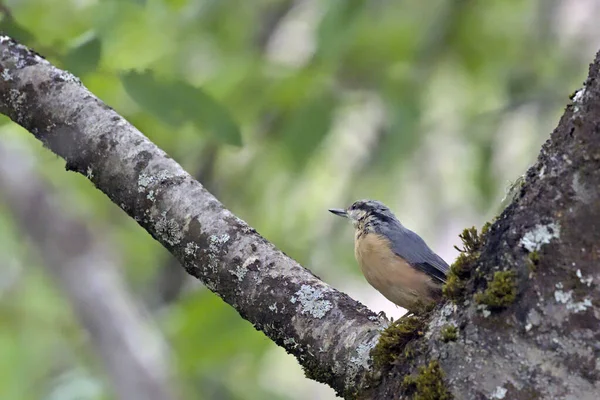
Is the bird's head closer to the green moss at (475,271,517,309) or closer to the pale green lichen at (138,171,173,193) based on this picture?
the pale green lichen at (138,171,173,193)

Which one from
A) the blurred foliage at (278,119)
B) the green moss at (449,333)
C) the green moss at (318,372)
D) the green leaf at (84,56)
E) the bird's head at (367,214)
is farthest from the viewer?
the bird's head at (367,214)

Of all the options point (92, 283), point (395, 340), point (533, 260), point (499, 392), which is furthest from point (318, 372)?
point (92, 283)

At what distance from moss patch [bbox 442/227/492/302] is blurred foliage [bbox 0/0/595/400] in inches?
56.6

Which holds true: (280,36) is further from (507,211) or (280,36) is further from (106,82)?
(507,211)

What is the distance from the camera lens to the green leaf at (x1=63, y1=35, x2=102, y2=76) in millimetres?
2678

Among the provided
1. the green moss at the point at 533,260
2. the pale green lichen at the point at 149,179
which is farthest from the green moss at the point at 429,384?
the pale green lichen at the point at 149,179

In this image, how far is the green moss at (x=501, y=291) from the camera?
143 centimetres

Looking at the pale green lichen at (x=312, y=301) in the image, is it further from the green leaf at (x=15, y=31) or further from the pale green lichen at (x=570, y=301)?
the green leaf at (x=15, y=31)

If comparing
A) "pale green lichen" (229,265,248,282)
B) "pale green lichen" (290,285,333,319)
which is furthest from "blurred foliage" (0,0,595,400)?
"pale green lichen" (290,285,333,319)

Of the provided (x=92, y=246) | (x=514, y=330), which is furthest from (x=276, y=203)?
(x=514, y=330)

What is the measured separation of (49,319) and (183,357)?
2.53m

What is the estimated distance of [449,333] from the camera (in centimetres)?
150

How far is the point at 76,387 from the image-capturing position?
4.43 metres

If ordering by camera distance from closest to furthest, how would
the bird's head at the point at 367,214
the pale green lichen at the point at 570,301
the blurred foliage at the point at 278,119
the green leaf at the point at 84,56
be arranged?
1. the pale green lichen at the point at 570,301
2. the green leaf at the point at 84,56
3. the blurred foliage at the point at 278,119
4. the bird's head at the point at 367,214
